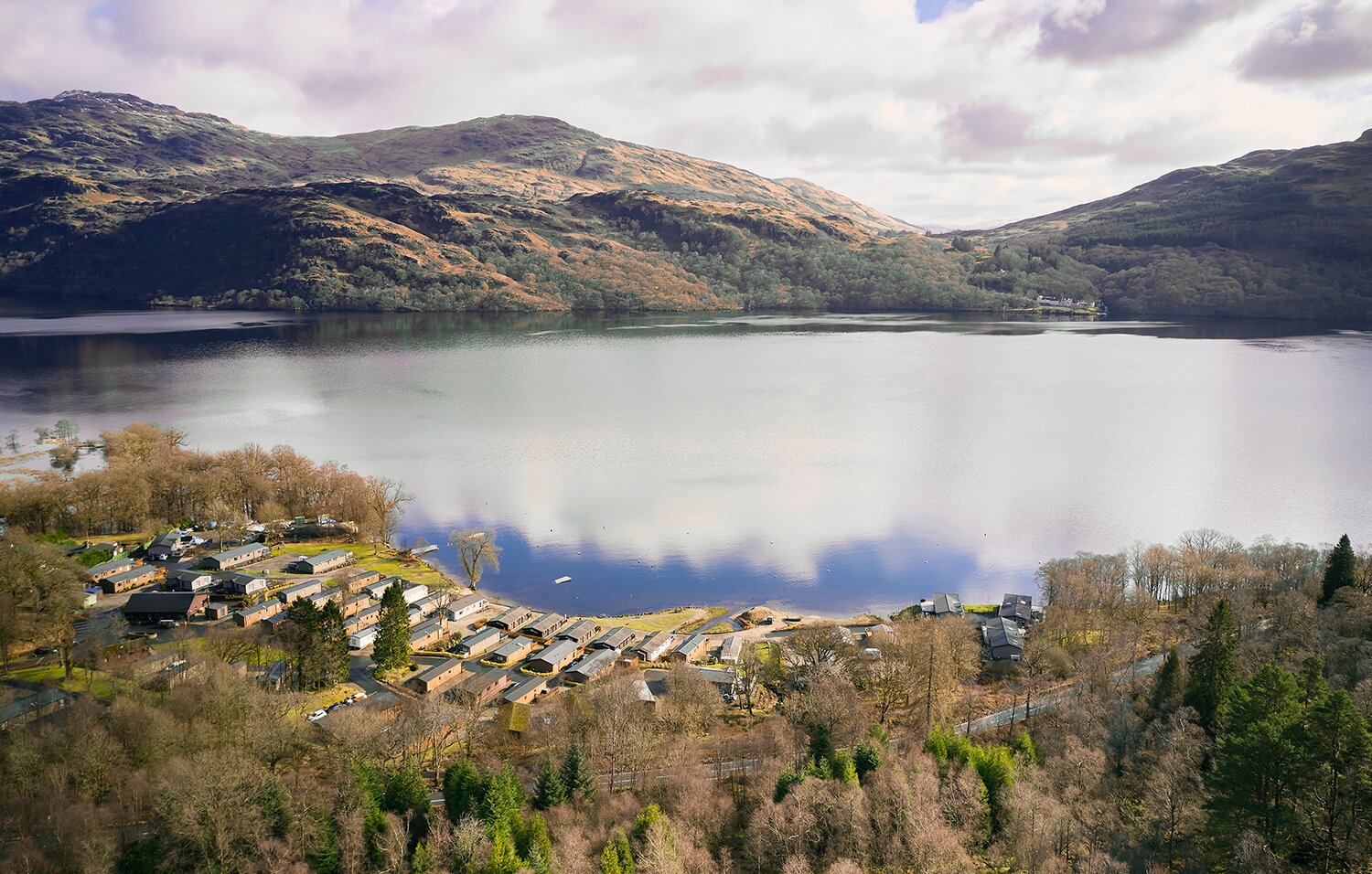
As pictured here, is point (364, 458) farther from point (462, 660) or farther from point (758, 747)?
point (758, 747)

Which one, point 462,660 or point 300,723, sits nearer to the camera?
point 300,723

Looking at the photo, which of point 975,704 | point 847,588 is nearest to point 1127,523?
point 847,588

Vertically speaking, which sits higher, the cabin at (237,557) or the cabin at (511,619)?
the cabin at (237,557)

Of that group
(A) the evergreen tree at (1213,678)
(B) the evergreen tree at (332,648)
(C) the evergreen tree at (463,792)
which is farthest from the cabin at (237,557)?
(A) the evergreen tree at (1213,678)

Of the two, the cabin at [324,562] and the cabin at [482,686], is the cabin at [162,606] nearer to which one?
the cabin at [324,562]

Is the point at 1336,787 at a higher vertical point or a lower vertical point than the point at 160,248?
lower

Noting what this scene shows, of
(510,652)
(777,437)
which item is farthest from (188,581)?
(777,437)

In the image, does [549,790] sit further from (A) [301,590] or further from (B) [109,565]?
(B) [109,565]
